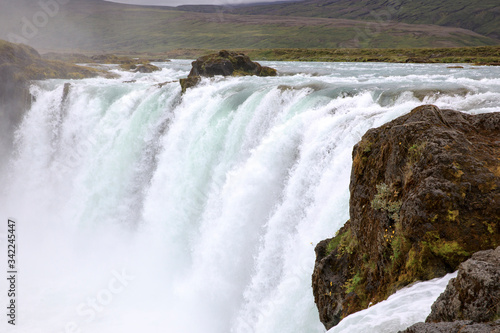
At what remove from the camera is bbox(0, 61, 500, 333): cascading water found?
39.0 feet

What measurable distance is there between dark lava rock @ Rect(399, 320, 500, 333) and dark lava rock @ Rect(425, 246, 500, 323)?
0.26 meters

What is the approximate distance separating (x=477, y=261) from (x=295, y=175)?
26.9ft

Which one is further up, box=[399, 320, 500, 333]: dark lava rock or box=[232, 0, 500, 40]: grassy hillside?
box=[232, 0, 500, 40]: grassy hillside

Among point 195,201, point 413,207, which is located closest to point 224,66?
point 195,201

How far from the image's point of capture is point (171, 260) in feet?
57.7

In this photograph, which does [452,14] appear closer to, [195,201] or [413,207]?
[195,201]

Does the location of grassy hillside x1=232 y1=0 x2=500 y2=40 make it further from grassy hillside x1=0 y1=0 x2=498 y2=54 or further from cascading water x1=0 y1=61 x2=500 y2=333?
cascading water x1=0 y1=61 x2=500 y2=333

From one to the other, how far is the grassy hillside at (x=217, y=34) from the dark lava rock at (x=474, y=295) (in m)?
118

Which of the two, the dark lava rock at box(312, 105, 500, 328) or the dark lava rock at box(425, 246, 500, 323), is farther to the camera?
the dark lava rock at box(312, 105, 500, 328)

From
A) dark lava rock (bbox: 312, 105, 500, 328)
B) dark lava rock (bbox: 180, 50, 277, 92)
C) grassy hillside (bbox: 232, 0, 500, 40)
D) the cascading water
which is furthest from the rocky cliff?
grassy hillside (bbox: 232, 0, 500, 40)

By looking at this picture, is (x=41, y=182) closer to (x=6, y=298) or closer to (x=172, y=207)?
(x=6, y=298)

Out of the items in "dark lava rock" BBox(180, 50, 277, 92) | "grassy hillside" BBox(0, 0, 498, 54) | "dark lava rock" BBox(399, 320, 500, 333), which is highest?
"grassy hillside" BBox(0, 0, 498, 54)

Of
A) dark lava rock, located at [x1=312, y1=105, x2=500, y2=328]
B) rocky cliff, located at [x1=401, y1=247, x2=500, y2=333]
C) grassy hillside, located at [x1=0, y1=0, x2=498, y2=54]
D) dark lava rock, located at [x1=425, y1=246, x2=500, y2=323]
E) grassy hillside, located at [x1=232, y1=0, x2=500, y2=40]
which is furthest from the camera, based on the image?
grassy hillside, located at [x1=232, y1=0, x2=500, y2=40]

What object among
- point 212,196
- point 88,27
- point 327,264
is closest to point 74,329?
point 212,196
